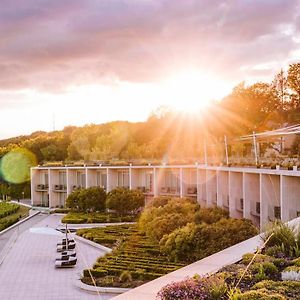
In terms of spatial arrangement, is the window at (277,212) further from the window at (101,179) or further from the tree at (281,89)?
the window at (101,179)

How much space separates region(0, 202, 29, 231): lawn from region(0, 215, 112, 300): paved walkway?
7.67 m

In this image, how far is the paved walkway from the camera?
1592 cm

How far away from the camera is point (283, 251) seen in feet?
26.9

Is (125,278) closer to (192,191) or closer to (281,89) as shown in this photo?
(192,191)

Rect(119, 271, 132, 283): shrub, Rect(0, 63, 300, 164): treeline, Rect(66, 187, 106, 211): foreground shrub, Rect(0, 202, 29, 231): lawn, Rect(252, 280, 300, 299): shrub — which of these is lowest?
Rect(0, 202, 29, 231): lawn

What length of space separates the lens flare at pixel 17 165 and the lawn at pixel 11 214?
31.2 ft

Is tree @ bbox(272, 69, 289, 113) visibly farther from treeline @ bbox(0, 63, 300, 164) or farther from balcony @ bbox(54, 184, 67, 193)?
balcony @ bbox(54, 184, 67, 193)

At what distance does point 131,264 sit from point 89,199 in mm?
19453

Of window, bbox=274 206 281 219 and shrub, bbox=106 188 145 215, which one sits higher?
window, bbox=274 206 281 219

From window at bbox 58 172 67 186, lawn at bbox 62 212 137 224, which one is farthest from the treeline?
lawn at bbox 62 212 137 224

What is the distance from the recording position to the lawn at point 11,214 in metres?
34.8

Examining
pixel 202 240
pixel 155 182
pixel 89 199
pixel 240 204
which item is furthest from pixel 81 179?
pixel 202 240

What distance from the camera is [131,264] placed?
1789 centimetres

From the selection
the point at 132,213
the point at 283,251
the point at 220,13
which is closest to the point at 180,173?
the point at 132,213
